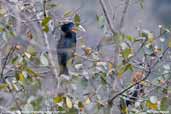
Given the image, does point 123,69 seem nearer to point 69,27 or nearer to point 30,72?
point 30,72

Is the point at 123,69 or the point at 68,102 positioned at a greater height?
the point at 123,69

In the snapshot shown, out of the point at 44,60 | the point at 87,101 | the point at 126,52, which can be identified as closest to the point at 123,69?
the point at 126,52

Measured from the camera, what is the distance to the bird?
2812 mm

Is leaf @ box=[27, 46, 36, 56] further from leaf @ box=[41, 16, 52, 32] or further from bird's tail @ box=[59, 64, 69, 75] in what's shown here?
bird's tail @ box=[59, 64, 69, 75]

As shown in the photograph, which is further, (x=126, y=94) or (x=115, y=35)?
(x=126, y=94)

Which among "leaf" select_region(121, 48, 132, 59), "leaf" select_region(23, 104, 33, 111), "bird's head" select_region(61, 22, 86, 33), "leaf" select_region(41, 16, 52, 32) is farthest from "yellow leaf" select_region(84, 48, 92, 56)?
"leaf" select_region(23, 104, 33, 111)

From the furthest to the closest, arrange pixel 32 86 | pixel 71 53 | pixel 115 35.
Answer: pixel 71 53 < pixel 32 86 < pixel 115 35

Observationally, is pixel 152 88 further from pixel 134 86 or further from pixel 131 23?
pixel 131 23

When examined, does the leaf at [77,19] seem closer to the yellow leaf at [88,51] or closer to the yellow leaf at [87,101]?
the yellow leaf at [88,51]

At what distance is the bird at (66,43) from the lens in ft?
9.23

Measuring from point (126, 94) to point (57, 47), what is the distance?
16.0 inches

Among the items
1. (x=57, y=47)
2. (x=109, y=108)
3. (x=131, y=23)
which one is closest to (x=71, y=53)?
(x=57, y=47)

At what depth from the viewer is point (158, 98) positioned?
9.34 feet

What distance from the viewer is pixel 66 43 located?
119 inches
